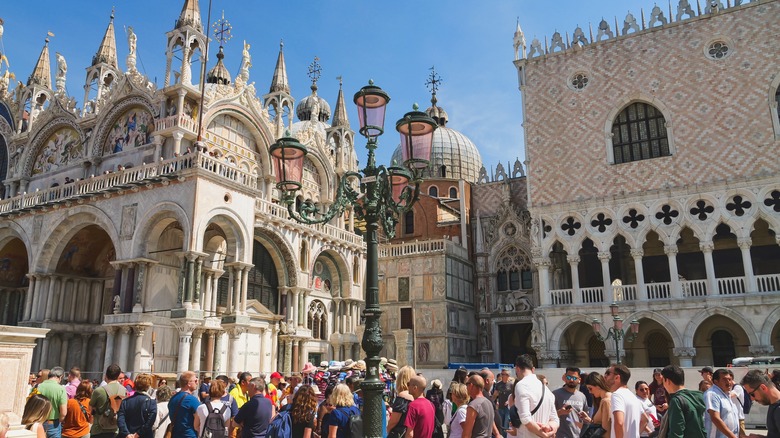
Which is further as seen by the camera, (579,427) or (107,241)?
(107,241)

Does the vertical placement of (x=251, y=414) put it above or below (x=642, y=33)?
below

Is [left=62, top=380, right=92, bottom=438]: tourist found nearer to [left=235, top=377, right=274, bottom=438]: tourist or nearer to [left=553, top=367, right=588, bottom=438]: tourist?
[left=235, top=377, right=274, bottom=438]: tourist

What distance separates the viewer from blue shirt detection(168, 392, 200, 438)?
22.0 feet

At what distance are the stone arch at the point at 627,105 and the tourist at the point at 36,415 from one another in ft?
78.0

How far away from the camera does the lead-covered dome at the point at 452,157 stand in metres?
40.0

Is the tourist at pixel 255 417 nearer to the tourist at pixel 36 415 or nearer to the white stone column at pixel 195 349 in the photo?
the tourist at pixel 36 415

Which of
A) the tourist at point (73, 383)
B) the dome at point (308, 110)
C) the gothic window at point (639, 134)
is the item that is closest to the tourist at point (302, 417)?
the tourist at point (73, 383)

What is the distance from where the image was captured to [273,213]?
77.2 feet

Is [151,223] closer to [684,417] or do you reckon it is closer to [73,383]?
[73,383]

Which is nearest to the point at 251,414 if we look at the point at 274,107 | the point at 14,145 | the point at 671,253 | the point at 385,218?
the point at 385,218

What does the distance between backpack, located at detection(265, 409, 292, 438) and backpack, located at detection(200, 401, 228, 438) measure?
2.79 feet

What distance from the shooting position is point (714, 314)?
22.3 m

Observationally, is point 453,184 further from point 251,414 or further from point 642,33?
point 251,414

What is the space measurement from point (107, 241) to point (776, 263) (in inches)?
1049
